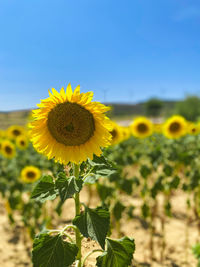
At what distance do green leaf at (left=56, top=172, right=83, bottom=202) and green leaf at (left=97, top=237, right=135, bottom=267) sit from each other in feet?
1.54

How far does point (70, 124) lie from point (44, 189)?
0.44m

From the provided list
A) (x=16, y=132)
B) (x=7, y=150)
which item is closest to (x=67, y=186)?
(x=7, y=150)

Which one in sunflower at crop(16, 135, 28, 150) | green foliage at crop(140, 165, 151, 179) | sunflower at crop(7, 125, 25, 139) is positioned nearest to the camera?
green foliage at crop(140, 165, 151, 179)

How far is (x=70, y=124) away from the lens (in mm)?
1555

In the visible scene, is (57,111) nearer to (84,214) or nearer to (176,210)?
(84,214)

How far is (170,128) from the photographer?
17.1 feet

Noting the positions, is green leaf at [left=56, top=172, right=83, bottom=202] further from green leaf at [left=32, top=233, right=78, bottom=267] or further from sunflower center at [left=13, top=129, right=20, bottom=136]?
sunflower center at [left=13, top=129, right=20, bottom=136]

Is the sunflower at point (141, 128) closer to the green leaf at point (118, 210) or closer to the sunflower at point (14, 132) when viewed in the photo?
the green leaf at point (118, 210)

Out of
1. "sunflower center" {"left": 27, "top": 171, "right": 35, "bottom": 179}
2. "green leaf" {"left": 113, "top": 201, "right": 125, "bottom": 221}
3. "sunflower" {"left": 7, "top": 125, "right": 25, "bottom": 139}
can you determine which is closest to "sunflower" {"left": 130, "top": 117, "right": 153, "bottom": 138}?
"green leaf" {"left": 113, "top": 201, "right": 125, "bottom": 221}

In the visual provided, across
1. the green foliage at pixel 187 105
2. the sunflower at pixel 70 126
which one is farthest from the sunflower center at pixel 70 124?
the green foliage at pixel 187 105

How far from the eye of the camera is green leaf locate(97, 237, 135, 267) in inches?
56.9

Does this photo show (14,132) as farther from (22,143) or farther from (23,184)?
(23,184)

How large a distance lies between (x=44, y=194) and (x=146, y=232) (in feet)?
15.1

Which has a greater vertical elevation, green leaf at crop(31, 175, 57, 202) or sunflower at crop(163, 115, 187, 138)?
sunflower at crop(163, 115, 187, 138)
